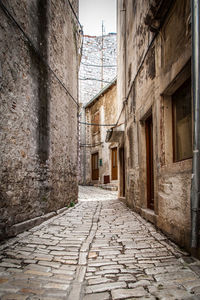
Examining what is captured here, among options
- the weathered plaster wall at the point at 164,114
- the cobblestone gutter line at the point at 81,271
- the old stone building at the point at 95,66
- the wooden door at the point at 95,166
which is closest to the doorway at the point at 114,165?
the wooden door at the point at 95,166

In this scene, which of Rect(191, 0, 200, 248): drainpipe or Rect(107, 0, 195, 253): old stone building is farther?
Rect(107, 0, 195, 253): old stone building

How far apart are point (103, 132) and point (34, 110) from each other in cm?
1327

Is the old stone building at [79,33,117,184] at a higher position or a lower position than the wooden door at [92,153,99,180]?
higher

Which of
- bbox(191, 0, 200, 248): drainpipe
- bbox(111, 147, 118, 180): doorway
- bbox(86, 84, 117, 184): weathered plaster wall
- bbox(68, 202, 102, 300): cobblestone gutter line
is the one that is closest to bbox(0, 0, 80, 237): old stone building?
bbox(68, 202, 102, 300): cobblestone gutter line

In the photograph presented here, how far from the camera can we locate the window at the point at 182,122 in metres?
3.31

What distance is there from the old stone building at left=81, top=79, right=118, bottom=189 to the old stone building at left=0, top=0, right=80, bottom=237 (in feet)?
28.0

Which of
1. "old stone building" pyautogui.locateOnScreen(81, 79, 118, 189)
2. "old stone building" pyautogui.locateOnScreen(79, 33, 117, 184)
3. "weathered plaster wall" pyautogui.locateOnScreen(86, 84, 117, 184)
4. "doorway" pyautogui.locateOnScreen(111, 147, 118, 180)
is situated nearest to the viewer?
"doorway" pyautogui.locateOnScreen(111, 147, 118, 180)

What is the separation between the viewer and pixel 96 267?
255 centimetres

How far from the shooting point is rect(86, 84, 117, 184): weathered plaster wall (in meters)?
16.6

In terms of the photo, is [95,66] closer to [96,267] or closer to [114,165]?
[114,165]

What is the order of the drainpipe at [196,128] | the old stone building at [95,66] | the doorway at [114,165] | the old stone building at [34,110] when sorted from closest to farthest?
the drainpipe at [196,128]
the old stone building at [34,110]
the doorway at [114,165]
the old stone building at [95,66]

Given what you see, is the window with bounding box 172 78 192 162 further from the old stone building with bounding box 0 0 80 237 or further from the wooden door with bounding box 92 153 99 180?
the wooden door with bounding box 92 153 99 180

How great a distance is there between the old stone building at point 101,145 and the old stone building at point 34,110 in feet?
28.0

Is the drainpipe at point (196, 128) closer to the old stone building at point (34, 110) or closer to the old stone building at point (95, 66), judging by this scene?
the old stone building at point (34, 110)
